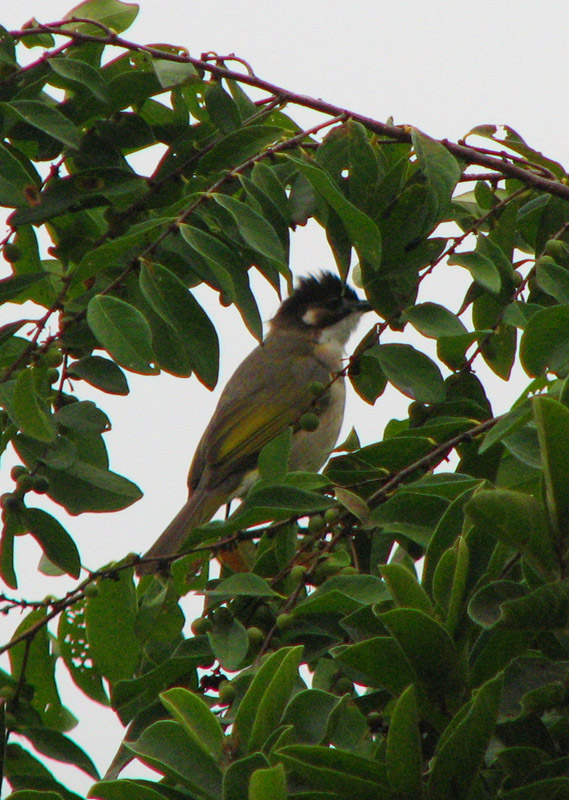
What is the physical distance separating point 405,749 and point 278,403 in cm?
342

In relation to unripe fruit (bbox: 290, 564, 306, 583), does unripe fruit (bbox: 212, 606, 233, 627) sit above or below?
below

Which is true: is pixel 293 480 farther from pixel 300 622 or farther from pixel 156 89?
pixel 156 89

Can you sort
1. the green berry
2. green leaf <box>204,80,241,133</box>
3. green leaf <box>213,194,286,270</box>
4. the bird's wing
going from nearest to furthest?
green leaf <box>213,194,286,270</box> → the green berry → green leaf <box>204,80,241,133</box> → the bird's wing

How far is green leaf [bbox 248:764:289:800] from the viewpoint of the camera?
0.96m

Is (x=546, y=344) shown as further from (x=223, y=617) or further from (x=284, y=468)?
(x=223, y=617)

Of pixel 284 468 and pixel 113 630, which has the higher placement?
pixel 284 468

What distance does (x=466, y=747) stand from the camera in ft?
3.26

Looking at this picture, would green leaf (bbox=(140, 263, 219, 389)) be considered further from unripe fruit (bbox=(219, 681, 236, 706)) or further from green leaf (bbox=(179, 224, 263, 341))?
unripe fruit (bbox=(219, 681, 236, 706))

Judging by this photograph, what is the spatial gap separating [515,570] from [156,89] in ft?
4.20

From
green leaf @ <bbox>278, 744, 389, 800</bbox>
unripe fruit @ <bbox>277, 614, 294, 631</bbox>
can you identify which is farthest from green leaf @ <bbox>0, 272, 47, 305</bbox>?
green leaf @ <bbox>278, 744, 389, 800</bbox>

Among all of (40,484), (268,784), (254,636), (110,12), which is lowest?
(268,784)

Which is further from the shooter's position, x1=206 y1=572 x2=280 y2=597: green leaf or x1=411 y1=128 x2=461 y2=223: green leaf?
Result: x1=411 y1=128 x2=461 y2=223: green leaf

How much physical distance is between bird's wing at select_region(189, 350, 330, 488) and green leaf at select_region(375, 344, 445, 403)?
1924mm

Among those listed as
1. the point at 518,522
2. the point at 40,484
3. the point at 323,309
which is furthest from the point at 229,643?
the point at 323,309
